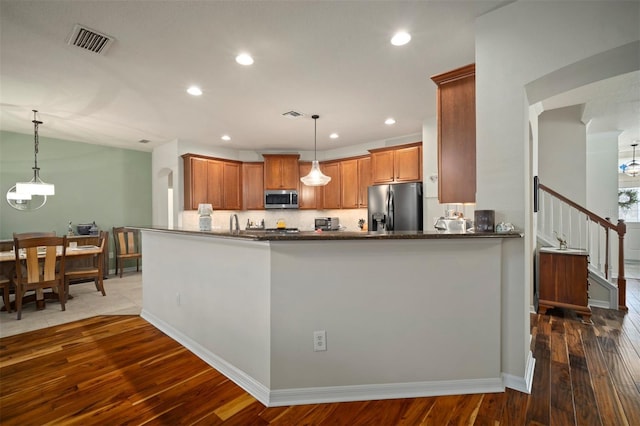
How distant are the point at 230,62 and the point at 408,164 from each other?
127 inches

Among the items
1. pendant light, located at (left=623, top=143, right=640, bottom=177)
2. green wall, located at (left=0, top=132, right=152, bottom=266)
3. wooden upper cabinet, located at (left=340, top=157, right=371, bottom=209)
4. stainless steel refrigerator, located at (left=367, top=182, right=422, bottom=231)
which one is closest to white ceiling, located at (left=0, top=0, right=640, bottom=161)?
green wall, located at (left=0, top=132, right=152, bottom=266)

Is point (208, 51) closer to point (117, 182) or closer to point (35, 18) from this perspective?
point (35, 18)

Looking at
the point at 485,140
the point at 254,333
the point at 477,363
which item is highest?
the point at 485,140

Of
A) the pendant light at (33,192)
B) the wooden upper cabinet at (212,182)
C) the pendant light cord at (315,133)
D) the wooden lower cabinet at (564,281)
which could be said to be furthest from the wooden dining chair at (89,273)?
the wooden lower cabinet at (564,281)

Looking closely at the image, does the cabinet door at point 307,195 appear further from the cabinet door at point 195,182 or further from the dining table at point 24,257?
the dining table at point 24,257

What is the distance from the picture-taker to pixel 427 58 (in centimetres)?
264

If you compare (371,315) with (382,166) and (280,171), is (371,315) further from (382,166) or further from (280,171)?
(280,171)

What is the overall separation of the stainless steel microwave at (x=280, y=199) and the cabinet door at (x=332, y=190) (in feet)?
1.98

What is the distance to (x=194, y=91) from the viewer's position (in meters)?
3.34

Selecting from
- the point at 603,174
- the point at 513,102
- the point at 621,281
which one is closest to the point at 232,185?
the point at 513,102

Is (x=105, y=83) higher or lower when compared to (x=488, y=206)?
higher

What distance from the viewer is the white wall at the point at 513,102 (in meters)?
1.87

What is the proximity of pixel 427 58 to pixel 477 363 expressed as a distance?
2471 mm

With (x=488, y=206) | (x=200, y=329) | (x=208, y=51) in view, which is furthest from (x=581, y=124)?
(x=200, y=329)
